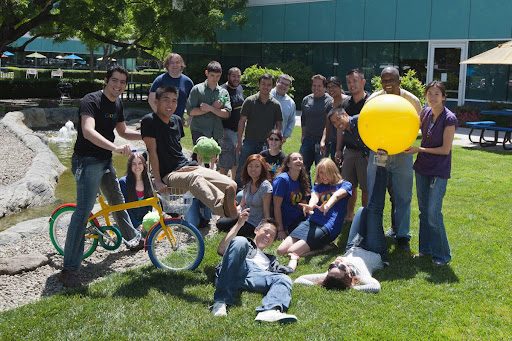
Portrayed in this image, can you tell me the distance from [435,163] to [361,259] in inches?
47.1

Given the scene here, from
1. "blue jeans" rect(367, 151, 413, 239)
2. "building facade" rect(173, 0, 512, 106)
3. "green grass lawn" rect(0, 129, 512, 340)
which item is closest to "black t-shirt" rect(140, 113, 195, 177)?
"green grass lawn" rect(0, 129, 512, 340)

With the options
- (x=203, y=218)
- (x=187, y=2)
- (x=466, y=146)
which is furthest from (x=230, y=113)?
(x=187, y=2)

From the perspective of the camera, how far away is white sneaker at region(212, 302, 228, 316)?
4.38m

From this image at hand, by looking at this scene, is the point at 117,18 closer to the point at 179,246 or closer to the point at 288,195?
the point at 288,195

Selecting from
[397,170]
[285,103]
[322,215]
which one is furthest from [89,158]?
[285,103]

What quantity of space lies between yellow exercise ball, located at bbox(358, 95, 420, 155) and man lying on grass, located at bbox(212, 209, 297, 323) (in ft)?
4.53

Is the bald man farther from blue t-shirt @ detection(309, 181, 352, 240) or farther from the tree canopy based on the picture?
the tree canopy

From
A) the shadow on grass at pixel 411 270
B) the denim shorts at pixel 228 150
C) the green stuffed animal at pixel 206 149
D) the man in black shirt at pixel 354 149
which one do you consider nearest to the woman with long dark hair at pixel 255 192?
the green stuffed animal at pixel 206 149

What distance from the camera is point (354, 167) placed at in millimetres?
6938

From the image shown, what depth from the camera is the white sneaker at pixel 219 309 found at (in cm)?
438

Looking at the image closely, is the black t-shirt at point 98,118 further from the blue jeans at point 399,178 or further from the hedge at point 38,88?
the hedge at point 38,88

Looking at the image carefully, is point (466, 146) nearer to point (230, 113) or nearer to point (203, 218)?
point (230, 113)

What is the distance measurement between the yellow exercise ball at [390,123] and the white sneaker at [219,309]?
2070 millimetres

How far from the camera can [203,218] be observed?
6.98m
